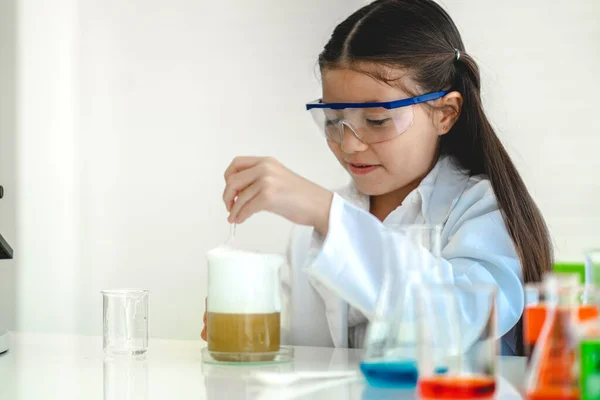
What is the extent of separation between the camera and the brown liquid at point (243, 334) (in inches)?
51.4

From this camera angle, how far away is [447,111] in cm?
189

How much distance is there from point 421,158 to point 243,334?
0.76 meters

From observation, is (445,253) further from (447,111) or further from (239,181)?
(239,181)

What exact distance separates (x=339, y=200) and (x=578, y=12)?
133 centimetres

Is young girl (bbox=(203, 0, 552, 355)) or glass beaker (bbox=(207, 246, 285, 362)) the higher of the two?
young girl (bbox=(203, 0, 552, 355))

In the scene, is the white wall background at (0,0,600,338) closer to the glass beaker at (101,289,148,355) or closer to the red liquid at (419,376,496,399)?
the glass beaker at (101,289,148,355)

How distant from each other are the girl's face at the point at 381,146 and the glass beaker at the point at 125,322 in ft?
1.86

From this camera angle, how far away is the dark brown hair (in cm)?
178

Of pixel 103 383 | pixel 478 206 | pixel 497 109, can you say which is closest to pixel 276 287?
pixel 103 383

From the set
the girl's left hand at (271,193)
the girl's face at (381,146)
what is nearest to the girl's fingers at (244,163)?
the girl's left hand at (271,193)

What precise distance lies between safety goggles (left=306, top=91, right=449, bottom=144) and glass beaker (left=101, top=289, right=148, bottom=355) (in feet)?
1.77

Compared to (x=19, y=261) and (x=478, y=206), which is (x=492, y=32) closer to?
(x=478, y=206)

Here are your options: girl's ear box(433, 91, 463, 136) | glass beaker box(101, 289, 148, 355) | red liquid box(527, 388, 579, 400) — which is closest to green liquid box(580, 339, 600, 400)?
red liquid box(527, 388, 579, 400)

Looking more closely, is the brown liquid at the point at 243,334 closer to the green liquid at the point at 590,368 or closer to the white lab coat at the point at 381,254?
the white lab coat at the point at 381,254
